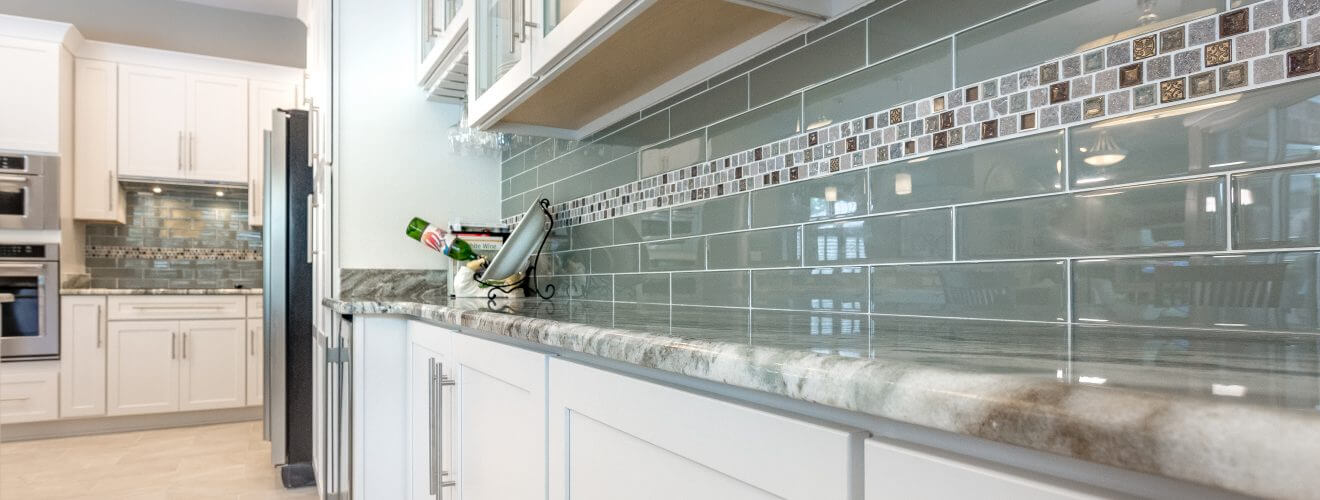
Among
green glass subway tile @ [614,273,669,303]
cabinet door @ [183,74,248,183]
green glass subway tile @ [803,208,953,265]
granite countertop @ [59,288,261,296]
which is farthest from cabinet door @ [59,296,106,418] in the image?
green glass subway tile @ [803,208,953,265]

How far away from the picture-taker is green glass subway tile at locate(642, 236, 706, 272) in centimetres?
146

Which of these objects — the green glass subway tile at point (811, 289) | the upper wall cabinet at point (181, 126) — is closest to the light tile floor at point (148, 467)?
→ the upper wall cabinet at point (181, 126)

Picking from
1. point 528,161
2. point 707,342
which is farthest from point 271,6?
point 707,342

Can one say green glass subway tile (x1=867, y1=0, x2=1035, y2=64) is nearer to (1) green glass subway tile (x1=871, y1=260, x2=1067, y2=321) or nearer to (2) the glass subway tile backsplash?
(2) the glass subway tile backsplash

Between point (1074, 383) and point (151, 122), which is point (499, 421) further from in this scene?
point (151, 122)

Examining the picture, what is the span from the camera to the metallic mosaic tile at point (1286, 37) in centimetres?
63

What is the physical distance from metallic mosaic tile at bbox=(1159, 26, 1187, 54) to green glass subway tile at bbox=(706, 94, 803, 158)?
0.55 meters

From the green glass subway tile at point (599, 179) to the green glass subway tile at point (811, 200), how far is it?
51 centimetres

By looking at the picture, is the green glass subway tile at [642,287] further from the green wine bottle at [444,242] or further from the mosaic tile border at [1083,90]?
the green wine bottle at [444,242]

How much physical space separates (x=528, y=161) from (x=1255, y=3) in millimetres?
1986

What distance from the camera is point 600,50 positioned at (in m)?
1.34

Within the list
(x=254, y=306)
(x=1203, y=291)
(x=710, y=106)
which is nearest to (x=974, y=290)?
(x=1203, y=291)

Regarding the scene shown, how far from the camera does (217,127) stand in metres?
4.46

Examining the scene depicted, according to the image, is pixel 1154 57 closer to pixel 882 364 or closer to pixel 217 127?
pixel 882 364
